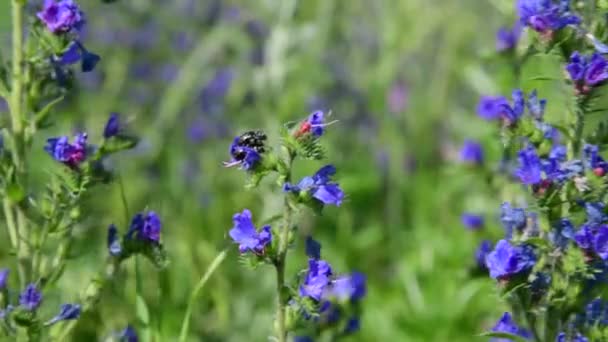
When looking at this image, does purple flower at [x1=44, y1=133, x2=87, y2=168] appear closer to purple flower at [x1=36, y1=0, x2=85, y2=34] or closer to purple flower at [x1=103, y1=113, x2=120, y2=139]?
purple flower at [x1=103, y1=113, x2=120, y2=139]

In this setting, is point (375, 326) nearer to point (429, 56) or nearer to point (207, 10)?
point (207, 10)

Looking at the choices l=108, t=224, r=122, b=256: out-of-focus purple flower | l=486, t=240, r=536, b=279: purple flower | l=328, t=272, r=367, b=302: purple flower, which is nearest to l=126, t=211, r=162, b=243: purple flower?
l=108, t=224, r=122, b=256: out-of-focus purple flower

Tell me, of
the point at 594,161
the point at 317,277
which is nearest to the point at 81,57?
the point at 317,277

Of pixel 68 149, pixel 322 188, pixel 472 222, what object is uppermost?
pixel 472 222

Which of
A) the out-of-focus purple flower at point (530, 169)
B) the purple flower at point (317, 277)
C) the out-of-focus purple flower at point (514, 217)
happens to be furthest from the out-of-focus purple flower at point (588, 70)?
the purple flower at point (317, 277)

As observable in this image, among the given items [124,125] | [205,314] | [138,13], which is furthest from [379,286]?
[138,13]

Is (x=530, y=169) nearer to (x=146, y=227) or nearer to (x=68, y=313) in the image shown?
(x=146, y=227)
